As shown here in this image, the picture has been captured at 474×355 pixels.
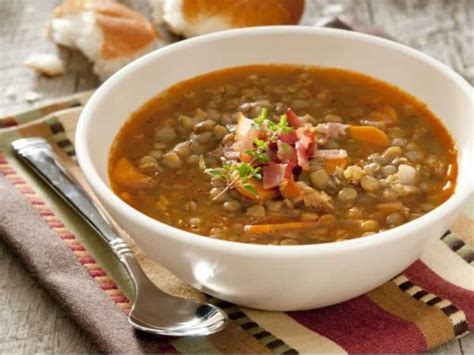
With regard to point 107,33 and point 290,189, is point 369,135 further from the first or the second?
point 107,33

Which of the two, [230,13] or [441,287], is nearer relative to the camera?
[441,287]

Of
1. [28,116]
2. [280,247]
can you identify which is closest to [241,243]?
[280,247]

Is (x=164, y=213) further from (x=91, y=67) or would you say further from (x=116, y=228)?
(x=91, y=67)

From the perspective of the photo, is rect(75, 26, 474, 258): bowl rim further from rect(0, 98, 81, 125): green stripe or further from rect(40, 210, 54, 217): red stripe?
rect(0, 98, 81, 125): green stripe

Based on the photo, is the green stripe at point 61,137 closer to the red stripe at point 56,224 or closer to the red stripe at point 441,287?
the red stripe at point 56,224

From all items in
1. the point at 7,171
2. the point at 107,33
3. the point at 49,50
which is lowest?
the point at 49,50

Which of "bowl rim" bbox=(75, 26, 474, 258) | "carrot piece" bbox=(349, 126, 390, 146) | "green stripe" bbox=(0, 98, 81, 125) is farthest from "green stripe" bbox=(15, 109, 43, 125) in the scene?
"carrot piece" bbox=(349, 126, 390, 146)

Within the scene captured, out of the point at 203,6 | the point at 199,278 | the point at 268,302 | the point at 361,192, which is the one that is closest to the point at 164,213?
the point at 199,278

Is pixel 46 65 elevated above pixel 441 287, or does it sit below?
below
